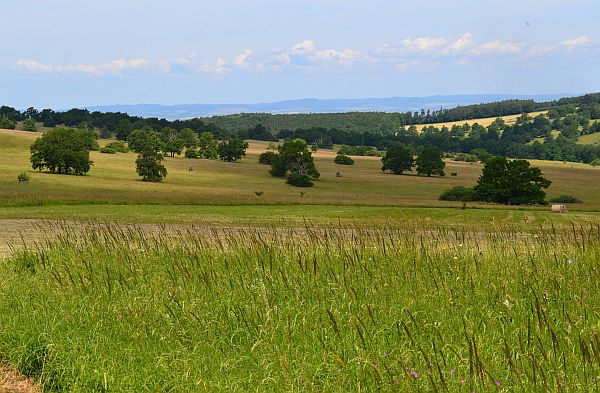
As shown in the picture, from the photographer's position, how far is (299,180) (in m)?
123

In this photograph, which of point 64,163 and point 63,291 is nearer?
point 63,291

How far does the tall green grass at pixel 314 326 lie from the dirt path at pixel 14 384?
136mm

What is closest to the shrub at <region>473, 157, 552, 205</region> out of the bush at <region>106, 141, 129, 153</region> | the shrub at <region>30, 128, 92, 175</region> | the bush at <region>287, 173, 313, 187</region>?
the bush at <region>287, 173, 313, 187</region>

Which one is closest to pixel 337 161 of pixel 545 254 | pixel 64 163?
pixel 64 163

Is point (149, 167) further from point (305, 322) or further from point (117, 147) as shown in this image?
point (305, 322)

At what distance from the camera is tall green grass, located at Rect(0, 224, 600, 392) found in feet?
21.1

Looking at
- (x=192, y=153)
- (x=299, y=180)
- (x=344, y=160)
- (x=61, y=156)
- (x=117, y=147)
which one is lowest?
(x=344, y=160)

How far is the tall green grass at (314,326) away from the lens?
6.42 m

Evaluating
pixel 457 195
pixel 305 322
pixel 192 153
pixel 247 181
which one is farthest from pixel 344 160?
pixel 305 322

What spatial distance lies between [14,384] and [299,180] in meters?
116

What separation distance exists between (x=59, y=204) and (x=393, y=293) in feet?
157

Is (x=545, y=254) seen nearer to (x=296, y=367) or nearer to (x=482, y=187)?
(x=296, y=367)

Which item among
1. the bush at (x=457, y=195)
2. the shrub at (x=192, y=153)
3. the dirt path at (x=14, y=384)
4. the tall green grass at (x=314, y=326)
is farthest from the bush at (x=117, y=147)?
the dirt path at (x=14, y=384)

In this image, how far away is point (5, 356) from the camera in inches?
Answer: 317
